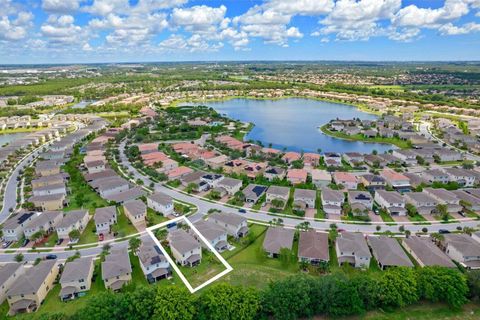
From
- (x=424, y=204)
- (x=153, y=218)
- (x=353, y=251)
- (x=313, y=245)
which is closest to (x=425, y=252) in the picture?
(x=353, y=251)

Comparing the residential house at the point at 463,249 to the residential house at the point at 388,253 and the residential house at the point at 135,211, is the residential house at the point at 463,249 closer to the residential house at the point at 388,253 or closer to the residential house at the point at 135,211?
the residential house at the point at 388,253

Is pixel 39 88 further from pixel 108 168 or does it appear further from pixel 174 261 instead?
pixel 174 261

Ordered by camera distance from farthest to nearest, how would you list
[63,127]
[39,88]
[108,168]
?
[39,88]
[63,127]
[108,168]

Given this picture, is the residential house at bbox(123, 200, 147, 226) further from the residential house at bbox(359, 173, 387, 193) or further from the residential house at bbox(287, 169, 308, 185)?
the residential house at bbox(359, 173, 387, 193)

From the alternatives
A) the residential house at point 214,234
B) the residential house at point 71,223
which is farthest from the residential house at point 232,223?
the residential house at point 71,223

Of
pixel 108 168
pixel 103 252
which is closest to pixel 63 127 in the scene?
pixel 108 168

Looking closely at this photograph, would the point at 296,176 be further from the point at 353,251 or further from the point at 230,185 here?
the point at 353,251
